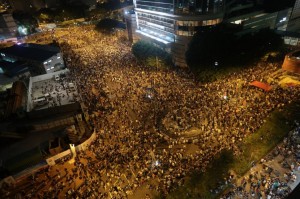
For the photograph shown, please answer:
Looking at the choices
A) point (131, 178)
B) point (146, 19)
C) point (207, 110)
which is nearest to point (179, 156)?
point (131, 178)

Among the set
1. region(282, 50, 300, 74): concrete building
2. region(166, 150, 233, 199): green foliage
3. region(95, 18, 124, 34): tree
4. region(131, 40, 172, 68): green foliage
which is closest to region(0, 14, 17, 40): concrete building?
region(95, 18, 124, 34): tree

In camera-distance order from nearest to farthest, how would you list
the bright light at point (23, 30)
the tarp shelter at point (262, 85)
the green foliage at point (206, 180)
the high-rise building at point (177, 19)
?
1. the green foliage at point (206, 180)
2. the tarp shelter at point (262, 85)
3. the high-rise building at point (177, 19)
4. the bright light at point (23, 30)

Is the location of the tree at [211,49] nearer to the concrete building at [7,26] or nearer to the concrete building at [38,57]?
the concrete building at [38,57]

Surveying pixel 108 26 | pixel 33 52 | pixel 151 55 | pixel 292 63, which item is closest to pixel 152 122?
pixel 151 55

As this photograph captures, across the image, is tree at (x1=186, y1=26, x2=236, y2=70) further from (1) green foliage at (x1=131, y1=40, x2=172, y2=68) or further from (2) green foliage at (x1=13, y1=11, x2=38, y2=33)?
(2) green foliage at (x1=13, y1=11, x2=38, y2=33)

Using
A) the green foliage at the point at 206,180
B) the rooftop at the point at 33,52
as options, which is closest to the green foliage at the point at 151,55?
the rooftop at the point at 33,52

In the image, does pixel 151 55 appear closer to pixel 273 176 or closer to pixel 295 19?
pixel 273 176
